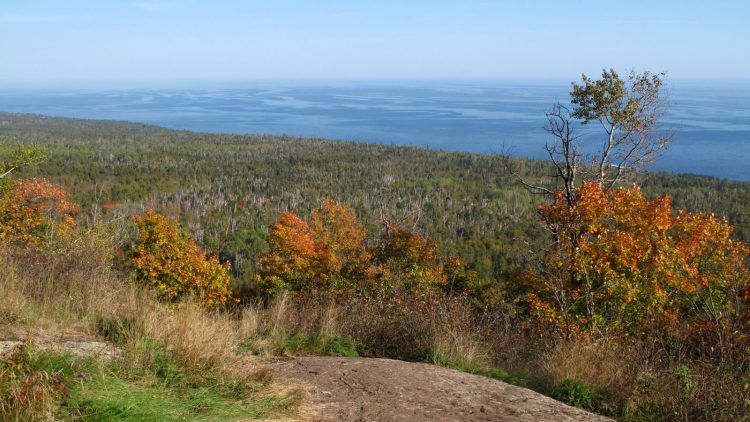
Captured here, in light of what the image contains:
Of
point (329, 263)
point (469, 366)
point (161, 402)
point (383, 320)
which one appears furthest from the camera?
point (329, 263)

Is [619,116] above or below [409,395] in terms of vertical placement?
above

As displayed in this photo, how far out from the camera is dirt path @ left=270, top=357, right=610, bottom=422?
436cm

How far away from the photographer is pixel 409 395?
471 centimetres

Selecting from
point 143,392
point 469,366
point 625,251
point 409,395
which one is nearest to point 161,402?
point 143,392

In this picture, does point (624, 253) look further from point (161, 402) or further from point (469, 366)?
point (161, 402)

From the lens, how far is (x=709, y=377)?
4.88 metres

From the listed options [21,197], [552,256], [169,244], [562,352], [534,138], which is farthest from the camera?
[534,138]

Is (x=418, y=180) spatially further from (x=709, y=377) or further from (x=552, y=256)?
(x=709, y=377)

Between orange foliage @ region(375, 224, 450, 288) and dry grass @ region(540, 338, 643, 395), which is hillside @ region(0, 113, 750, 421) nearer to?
dry grass @ region(540, 338, 643, 395)

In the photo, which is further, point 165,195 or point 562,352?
point 165,195

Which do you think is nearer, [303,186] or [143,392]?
[143,392]

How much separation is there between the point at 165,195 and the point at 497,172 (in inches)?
2544

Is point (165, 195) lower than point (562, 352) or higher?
lower

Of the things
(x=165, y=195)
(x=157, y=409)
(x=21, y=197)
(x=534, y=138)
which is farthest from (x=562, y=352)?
(x=534, y=138)
